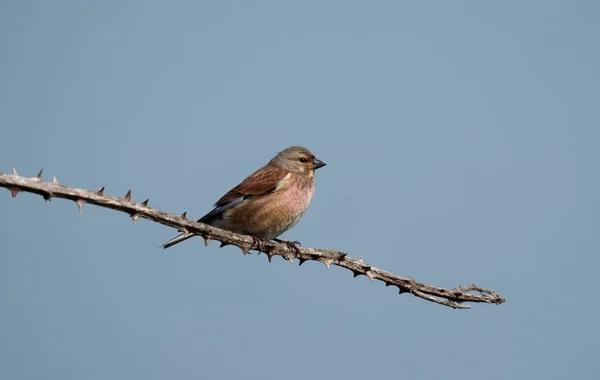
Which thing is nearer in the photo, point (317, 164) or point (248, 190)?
point (248, 190)

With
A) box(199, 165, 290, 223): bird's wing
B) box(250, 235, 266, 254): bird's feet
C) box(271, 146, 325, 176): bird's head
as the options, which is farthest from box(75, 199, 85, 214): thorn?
box(271, 146, 325, 176): bird's head

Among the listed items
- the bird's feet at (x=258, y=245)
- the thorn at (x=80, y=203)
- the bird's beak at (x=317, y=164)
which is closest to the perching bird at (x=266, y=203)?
the bird's beak at (x=317, y=164)

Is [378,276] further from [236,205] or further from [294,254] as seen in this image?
[236,205]

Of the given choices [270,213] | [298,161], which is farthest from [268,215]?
[298,161]

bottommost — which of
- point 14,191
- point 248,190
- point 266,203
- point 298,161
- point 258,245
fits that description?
point 14,191

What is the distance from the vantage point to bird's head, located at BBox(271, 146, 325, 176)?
9.01 m

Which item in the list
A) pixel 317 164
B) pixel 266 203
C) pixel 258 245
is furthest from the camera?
pixel 317 164

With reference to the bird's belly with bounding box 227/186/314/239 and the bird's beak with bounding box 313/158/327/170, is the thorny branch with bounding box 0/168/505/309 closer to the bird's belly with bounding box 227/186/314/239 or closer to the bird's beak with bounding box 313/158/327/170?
the bird's belly with bounding box 227/186/314/239

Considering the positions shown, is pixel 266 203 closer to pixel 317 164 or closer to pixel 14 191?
pixel 317 164

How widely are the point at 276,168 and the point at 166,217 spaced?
4.80 meters

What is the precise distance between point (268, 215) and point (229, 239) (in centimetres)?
276

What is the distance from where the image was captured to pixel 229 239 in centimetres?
529

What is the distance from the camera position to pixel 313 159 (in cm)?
932

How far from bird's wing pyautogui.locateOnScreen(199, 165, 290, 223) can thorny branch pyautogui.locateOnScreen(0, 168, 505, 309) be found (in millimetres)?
1881
